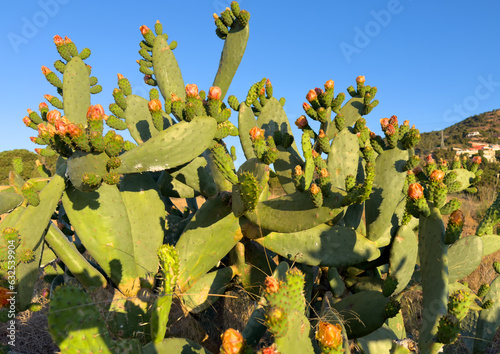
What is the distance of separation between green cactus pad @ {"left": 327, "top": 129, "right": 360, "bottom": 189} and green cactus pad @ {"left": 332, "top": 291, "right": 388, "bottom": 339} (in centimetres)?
75

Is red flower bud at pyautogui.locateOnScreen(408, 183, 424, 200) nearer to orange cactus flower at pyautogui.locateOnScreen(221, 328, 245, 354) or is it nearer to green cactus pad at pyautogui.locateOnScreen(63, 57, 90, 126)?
orange cactus flower at pyautogui.locateOnScreen(221, 328, 245, 354)

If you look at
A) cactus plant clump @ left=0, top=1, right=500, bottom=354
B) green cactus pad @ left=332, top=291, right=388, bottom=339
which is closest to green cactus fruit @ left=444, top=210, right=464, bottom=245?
cactus plant clump @ left=0, top=1, right=500, bottom=354

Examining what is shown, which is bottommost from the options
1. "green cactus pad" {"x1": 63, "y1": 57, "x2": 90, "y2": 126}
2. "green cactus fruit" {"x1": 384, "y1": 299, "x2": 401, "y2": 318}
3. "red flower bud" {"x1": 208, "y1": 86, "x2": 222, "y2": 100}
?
"green cactus fruit" {"x1": 384, "y1": 299, "x2": 401, "y2": 318}

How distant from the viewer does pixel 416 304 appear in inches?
123

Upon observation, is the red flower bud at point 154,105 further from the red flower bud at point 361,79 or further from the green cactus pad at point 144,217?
the red flower bud at point 361,79

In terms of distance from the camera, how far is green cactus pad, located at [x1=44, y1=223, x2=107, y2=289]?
2.05 metres

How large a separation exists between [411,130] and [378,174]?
36 cm

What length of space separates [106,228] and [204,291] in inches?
27.0

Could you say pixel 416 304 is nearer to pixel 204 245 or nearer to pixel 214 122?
pixel 204 245

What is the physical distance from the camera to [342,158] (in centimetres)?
239

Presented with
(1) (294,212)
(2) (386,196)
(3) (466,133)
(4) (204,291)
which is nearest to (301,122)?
(2) (386,196)

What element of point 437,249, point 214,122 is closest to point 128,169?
point 214,122

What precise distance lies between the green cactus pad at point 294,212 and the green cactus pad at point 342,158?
48 cm

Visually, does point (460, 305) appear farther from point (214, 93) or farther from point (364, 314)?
point (214, 93)
